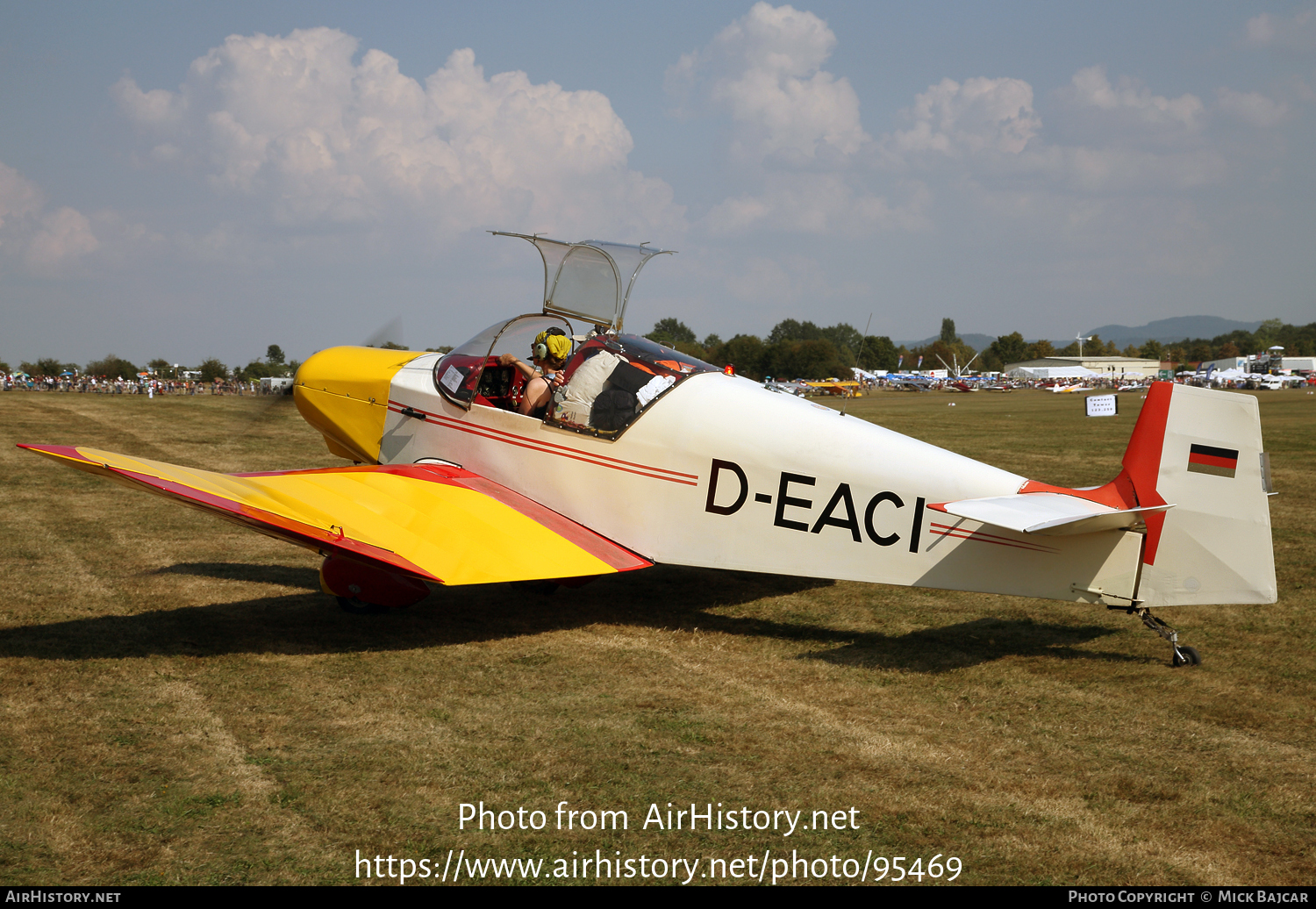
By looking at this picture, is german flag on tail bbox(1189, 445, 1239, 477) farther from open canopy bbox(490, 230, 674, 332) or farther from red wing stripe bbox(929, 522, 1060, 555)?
open canopy bbox(490, 230, 674, 332)

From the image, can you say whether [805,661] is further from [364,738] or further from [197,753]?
[197,753]

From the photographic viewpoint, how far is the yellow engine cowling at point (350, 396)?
768cm

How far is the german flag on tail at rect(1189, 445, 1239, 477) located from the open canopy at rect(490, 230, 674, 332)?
4.25 meters

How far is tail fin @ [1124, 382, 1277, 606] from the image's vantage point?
480 centimetres

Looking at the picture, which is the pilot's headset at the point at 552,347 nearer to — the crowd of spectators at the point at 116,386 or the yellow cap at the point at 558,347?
the yellow cap at the point at 558,347

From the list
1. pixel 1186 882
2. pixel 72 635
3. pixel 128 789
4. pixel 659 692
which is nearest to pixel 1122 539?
pixel 1186 882

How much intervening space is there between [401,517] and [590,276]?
9.15ft

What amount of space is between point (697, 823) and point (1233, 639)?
4461 millimetres

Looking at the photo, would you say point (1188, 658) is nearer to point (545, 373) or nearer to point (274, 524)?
point (545, 373)

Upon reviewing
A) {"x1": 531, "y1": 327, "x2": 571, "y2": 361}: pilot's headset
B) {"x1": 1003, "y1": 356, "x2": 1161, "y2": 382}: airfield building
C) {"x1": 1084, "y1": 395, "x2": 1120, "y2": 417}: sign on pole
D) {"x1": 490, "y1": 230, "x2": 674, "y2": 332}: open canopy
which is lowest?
{"x1": 1084, "y1": 395, "x2": 1120, "y2": 417}: sign on pole

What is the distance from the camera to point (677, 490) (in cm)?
621

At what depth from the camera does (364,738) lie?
4.41m

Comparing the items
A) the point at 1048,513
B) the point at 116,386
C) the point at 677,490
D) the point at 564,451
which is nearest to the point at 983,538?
the point at 1048,513

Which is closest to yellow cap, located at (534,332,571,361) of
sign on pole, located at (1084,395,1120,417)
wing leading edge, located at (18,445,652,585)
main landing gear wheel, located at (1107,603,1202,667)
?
wing leading edge, located at (18,445,652,585)
